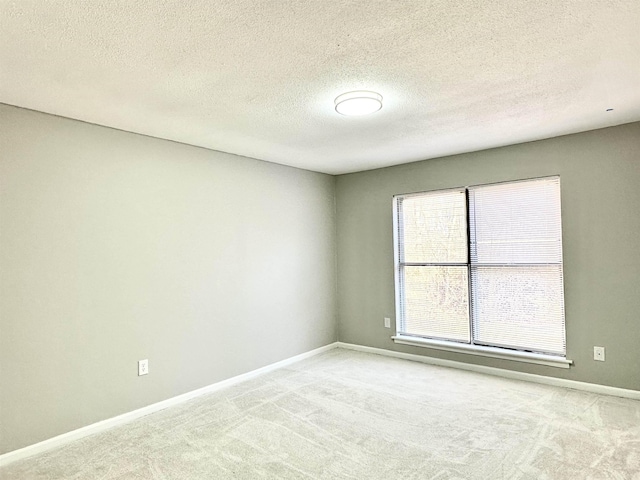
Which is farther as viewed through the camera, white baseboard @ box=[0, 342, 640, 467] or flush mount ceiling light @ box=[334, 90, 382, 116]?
white baseboard @ box=[0, 342, 640, 467]

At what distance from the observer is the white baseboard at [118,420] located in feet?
8.52

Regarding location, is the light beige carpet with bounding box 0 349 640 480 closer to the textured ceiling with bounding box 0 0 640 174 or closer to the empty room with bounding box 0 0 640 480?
the empty room with bounding box 0 0 640 480

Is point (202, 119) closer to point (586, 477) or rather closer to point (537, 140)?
point (537, 140)

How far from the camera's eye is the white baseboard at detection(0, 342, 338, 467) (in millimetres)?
2596

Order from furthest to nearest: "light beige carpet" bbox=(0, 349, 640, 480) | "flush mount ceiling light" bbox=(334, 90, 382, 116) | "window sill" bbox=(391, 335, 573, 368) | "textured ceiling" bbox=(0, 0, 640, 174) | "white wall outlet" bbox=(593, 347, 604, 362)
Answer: "window sill" bbox=(391, 335, 573, 368), "white wall outlet" bbox=(593, 347, 604, 362), "flush mount ceiling light" bbox=(334, 90, 382, 116), "light beige carpet" bbox=(0, 349, 640, 480), "textured ceiling" bbox=(0, 0, 640, 174)

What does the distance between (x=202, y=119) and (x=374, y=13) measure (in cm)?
176

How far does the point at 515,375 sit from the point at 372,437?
6.51 feet

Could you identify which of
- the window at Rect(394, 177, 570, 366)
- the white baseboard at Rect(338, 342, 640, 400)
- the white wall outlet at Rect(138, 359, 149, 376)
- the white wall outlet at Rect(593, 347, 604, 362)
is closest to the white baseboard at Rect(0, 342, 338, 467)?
the white wall outlet at Rect(138, 359, 149, 376)

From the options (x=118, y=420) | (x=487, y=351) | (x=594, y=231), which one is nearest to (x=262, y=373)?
(x=118, y=420)

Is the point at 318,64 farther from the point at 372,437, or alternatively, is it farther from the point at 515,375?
the point at 515,375

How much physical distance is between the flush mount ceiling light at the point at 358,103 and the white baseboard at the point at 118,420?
2798 millimetres

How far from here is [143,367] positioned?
3293 mm

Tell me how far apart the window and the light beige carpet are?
1.94 ft

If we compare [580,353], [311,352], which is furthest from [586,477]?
[311,352]
